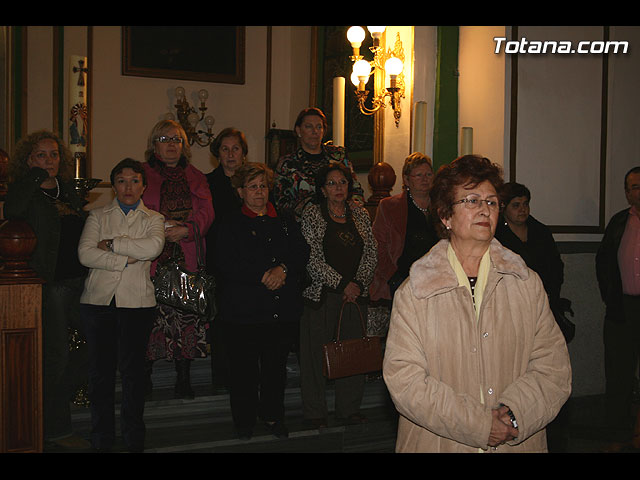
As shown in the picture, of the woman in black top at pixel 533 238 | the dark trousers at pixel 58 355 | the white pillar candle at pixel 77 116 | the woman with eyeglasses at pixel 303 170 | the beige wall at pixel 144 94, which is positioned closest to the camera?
the dark trousers at pixel 58 355

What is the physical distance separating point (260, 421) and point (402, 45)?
11.5 feet

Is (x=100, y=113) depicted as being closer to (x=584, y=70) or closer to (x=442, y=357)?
(x=584, y=70)

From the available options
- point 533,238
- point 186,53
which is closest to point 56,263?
point 533,238

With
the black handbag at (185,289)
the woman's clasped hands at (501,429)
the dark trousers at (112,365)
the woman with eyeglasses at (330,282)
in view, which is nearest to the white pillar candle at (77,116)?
the black handbag at (185,289)

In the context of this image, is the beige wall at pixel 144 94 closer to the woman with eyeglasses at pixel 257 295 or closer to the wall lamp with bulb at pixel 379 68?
the wall lamp with bulb at pixel 379 68

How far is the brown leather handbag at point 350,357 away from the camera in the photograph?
145 inches

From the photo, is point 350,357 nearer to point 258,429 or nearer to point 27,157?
point 258,429

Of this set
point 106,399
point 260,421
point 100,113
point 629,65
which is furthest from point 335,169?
point 100,113

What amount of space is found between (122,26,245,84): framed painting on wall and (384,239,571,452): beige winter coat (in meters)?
7.10

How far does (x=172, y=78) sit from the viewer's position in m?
8.50

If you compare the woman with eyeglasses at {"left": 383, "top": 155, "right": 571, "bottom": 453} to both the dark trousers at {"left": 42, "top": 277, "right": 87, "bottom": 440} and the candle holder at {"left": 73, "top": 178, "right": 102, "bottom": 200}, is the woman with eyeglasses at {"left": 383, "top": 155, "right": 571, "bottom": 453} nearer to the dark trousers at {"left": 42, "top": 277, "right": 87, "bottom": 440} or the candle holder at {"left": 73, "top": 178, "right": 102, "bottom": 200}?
the dark trousers at {"left": 42, "top": 277, "right": 87, "bottom": 440}

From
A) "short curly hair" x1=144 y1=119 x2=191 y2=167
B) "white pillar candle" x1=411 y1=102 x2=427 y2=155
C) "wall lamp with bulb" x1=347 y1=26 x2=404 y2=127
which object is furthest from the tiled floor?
"wall lamp with bulb" x1=347 y1=26 x2=404 y2=127

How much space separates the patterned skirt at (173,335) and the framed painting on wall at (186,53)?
5238 millimetres

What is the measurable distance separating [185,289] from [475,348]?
6.81 feet
